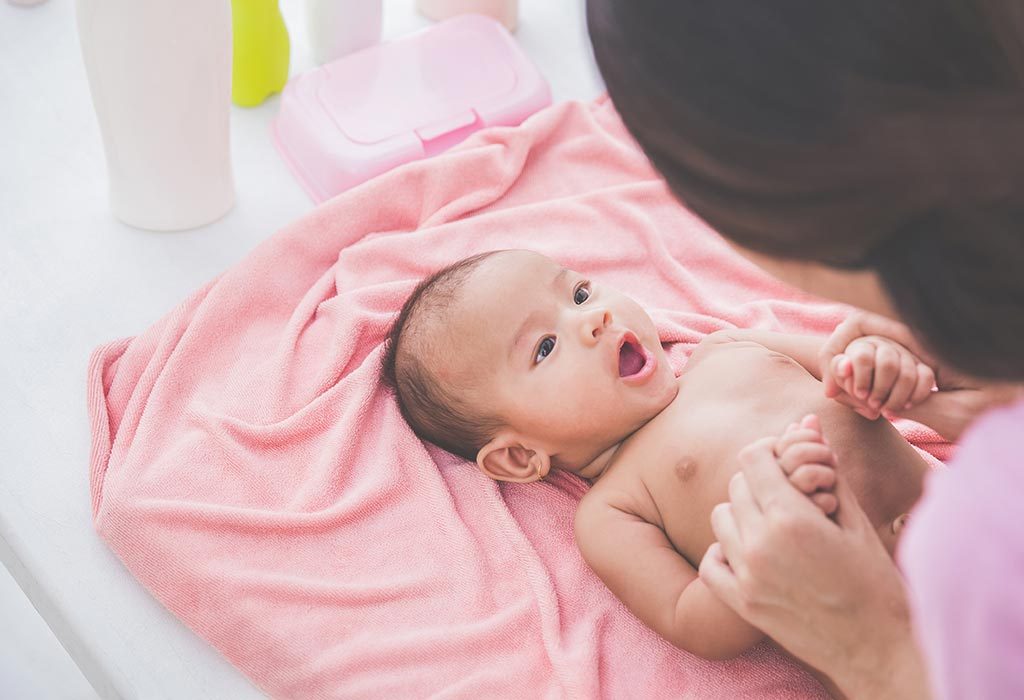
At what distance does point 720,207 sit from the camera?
0.68 m

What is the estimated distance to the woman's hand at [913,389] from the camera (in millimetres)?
1052

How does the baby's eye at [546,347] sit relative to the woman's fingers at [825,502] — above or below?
below

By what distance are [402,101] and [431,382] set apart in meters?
0.65

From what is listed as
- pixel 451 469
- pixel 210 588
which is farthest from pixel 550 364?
pixel 210 588

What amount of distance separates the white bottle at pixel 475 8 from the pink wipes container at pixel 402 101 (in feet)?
0.22

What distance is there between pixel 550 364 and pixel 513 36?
0.93 metres

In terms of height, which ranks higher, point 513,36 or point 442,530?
point 513,36

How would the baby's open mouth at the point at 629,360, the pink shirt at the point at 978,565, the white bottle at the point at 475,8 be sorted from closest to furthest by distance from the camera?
the pink shirt at the point at 978,565 → the baby's open mouth at the point at 629,360 → the white bottle at the point at 475,8

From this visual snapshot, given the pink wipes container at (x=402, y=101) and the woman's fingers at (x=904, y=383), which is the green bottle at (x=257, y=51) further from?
the woman's fingers at (x=904, y=383)

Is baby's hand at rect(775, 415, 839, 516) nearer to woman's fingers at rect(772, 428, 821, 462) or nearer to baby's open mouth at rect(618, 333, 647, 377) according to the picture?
woman's fingers at rect(772, 428, 821, 462)

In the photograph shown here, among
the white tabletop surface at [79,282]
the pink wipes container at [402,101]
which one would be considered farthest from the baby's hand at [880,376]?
the pink wipes container at [402,101]

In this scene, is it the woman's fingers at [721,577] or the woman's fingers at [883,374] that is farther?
the woman's fingers at [883,374]

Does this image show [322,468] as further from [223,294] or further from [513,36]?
[513,36]

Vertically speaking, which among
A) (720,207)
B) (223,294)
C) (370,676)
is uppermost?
(720,207)
